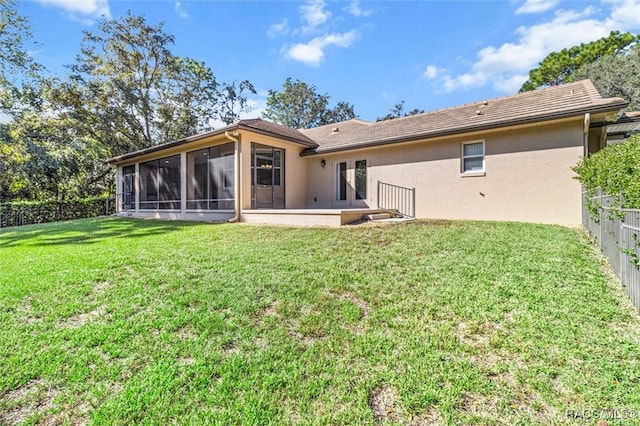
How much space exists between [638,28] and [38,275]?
37866mm

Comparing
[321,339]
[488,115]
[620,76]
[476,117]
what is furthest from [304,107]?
[321,339]

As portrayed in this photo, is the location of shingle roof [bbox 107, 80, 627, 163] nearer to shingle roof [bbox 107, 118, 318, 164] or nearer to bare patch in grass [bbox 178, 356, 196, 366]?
shingle roof [bbox 107, 118, 318, 164]

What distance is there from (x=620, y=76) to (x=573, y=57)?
8727 millimetres

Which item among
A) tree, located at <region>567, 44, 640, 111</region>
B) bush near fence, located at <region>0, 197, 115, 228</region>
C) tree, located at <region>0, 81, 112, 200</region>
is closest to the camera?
tree, located at <region>0, 81, 112, 200</region>

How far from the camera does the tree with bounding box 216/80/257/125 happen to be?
27578 mm

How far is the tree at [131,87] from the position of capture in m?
20.5

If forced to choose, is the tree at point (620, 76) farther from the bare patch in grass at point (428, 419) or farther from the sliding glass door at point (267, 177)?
the bare patch in grass at point (428, 419)

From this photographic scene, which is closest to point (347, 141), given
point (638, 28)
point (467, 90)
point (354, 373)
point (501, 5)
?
point (501, 5)

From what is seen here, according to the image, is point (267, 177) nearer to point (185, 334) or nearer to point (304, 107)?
point (185, 334)

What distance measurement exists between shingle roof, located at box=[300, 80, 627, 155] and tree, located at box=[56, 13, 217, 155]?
16141 millimetres

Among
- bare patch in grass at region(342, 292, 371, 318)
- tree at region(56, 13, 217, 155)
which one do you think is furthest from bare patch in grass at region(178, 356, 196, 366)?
tree at region(56, 13, 217, 155)

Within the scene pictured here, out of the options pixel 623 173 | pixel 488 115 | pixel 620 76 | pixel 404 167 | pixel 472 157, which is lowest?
pixel 623 173

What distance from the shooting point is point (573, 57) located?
26.7 m

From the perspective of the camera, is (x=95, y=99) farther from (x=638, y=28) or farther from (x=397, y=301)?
(x=638, y=28)
